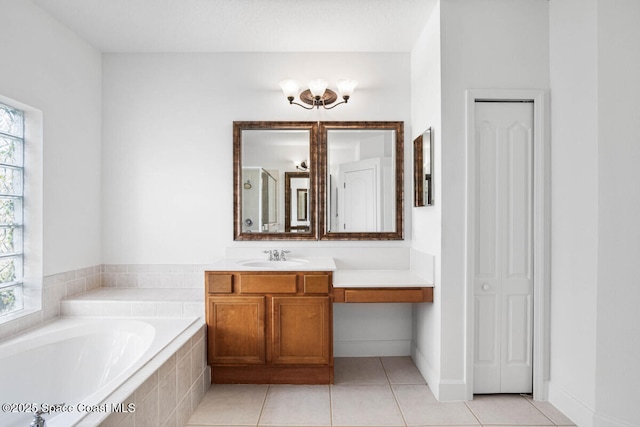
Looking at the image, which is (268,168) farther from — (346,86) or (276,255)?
(346,86)

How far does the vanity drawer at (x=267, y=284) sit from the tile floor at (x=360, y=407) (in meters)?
0.68

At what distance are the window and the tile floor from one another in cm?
143

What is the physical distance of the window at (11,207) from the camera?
2.32m

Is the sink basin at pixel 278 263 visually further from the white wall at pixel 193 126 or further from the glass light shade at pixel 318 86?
the glass light shade at pixel 318 86

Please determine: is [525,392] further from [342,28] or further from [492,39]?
[342,28]

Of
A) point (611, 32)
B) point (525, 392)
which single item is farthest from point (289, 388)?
point (611, 32)

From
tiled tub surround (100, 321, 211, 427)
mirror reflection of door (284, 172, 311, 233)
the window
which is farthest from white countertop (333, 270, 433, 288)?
the window

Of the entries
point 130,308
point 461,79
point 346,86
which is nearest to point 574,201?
point 461,79

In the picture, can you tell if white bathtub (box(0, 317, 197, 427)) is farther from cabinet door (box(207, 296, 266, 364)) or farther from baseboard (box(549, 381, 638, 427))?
baseboard (box(549, 381, 638, 427))

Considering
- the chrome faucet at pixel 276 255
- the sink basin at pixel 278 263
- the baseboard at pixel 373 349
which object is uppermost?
the chrome faucet at pixel 276 255

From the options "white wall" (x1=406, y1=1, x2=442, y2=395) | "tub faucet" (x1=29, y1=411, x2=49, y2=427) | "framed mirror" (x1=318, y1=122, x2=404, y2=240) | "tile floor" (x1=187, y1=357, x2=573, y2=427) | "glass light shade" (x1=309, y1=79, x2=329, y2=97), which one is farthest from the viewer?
"framed mirror" (x1=318, y1=122, x2=404, y2=240)

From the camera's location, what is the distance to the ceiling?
2.45 meters

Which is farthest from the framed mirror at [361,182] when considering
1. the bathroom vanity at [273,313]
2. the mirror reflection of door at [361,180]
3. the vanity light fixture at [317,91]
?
the bathroom vanity at [273,313]

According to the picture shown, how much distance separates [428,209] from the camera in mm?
2645
